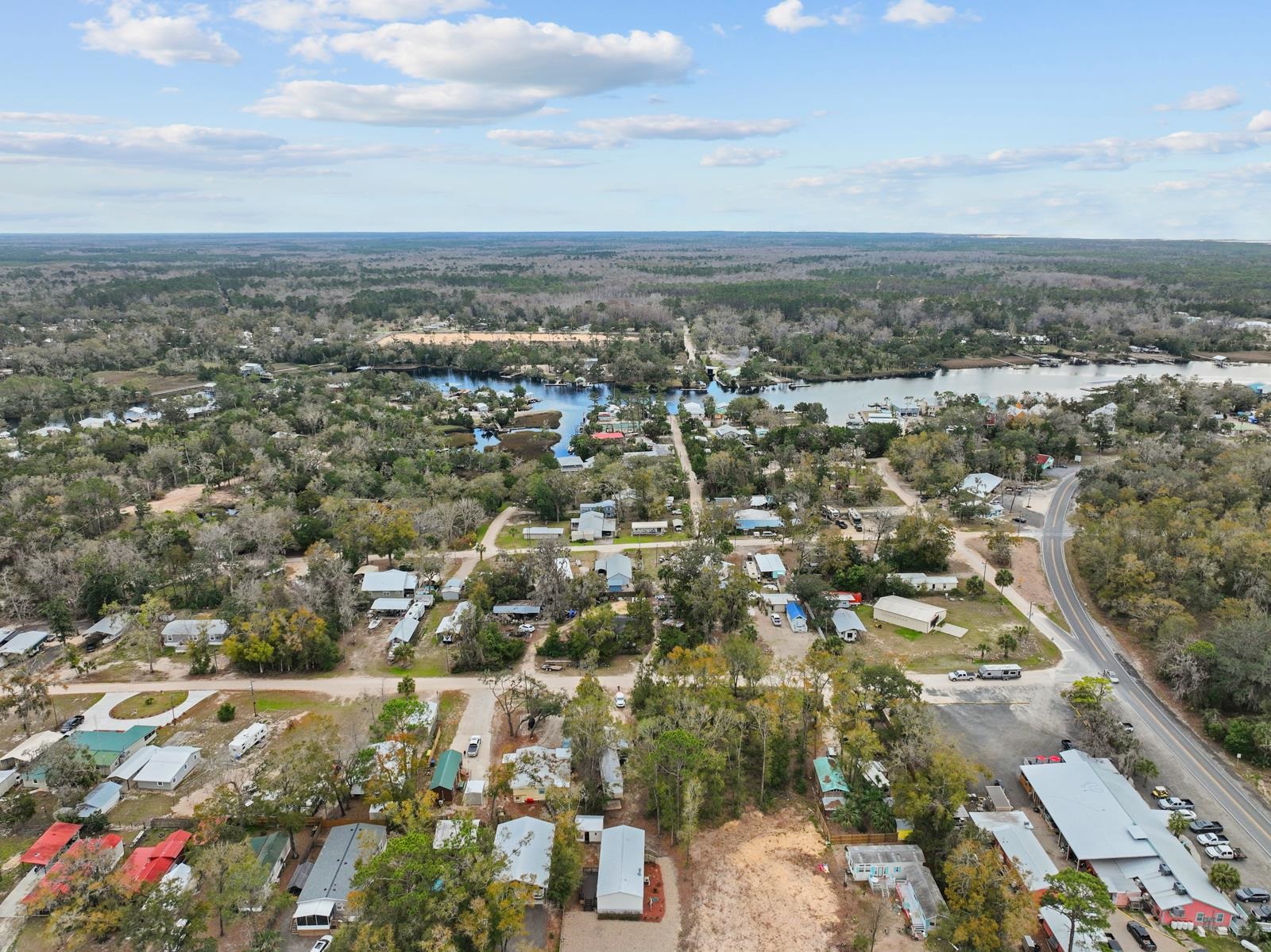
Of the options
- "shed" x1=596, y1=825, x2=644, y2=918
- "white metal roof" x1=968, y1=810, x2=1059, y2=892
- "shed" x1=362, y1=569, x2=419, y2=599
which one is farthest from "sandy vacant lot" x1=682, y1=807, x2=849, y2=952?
"shed" x1=362, y1=569, x2=419, y2=599

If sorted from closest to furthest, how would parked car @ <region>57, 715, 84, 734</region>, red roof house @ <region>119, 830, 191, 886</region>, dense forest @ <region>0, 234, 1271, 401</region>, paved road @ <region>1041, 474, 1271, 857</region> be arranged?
1. red roof house @ <region>119, 830, 191, 886</region>
2. paved road @ <region>1041, 474, 1271, 857</region>
3. parked car @ <region>57, 715, 84, 734</region>
4. dense forest @ <region>0, 234, 1271, 401</region>

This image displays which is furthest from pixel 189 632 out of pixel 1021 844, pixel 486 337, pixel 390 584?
pixel 486 337

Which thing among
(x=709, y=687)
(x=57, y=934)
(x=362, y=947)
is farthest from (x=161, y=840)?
(x=709, y=687)

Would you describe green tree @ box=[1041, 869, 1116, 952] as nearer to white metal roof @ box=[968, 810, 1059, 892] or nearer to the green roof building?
white metal roof @ box=[968, 810, 1059, 892]

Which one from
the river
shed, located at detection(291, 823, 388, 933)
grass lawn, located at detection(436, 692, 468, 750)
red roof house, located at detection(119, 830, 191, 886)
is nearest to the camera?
shed, located at detection(291, 823, 388, 933)

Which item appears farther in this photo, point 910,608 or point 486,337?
point 486,337

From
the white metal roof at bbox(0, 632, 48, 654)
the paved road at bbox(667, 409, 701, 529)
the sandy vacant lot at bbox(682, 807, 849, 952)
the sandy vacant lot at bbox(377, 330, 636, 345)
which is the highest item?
the sandy vacant lot at bbox(377, 330, 636, 345)

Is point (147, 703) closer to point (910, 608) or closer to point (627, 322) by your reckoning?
point (910, 608)
